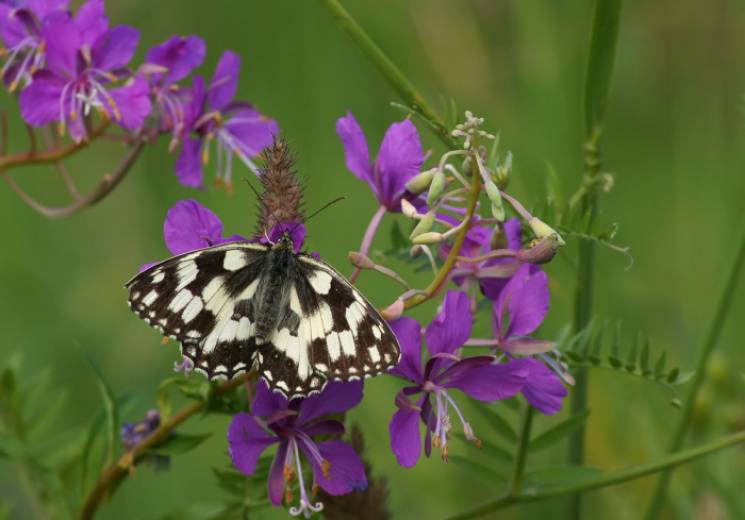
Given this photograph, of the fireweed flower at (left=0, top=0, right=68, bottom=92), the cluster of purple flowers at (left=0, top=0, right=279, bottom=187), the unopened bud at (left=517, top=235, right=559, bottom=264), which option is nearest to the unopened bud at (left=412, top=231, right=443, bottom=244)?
the unopened bud at (left=517, top=235, right=559, bottom=264)

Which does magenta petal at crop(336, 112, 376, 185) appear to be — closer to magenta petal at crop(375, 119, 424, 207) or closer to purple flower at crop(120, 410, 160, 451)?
magenta petal at crop(375, 119, 424, 207)

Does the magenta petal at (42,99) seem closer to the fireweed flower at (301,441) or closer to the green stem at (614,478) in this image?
the fireweed flower at (301,441)

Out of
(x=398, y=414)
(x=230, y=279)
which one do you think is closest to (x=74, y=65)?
(x=230, y=279)

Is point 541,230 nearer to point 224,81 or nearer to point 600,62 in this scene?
point 600,62

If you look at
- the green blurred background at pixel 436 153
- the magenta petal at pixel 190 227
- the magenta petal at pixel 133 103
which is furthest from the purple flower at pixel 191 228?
the green blurred background at pixel 436 153

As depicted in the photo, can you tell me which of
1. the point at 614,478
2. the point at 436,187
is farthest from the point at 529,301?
the point at 614,478

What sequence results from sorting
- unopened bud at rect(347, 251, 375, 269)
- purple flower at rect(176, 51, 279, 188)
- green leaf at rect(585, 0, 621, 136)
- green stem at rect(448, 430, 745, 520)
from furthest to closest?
purple flower at rect(176, 51, 279, 188) < green leaf at rect(585, 0, 621, 136) < green stem at rect(448, 430, 745, 520) < unopened bud at rect(347, 251, 375, 269)

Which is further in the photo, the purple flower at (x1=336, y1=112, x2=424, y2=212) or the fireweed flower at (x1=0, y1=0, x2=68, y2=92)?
the fireweed flower at (x1=0, y1=0, x2=68, y2=92)
